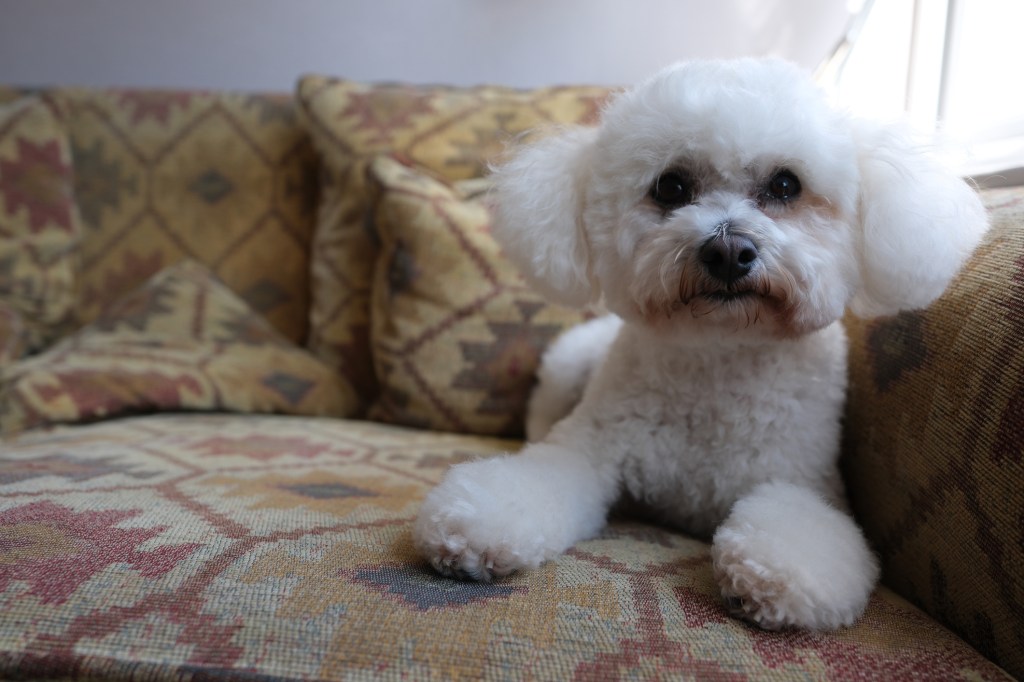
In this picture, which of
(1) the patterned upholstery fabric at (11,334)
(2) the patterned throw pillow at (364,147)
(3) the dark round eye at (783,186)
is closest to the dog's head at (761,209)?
(3) the dark round eye at (783,186)

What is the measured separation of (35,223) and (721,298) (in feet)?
5.80

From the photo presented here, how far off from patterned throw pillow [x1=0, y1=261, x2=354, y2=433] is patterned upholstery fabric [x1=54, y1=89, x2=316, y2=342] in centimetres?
8

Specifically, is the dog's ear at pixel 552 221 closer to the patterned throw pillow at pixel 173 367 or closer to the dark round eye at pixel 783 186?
the dark round eye at pixel 783 186

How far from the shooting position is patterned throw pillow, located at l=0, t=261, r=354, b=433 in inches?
58.6

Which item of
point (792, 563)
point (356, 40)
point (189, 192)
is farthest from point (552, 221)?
point (356, 40)

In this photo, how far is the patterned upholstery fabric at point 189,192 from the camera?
1956 mm

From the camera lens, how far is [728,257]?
0.85 meters

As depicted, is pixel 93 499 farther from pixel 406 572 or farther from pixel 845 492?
pixel 845 492

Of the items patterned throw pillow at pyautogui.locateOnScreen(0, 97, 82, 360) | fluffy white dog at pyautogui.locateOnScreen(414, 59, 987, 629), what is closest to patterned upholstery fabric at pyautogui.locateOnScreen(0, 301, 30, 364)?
patterned throw pillow at pyautogui.locateOnScreen(0, 97, 82, 360)

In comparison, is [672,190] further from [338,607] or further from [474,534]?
[338,607]

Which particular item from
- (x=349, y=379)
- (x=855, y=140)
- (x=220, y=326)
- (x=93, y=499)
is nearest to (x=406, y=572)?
(x=93, y=499)

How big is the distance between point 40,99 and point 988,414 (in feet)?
7.20

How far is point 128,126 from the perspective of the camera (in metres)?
1.96

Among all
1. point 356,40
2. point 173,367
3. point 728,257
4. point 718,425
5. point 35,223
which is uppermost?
point 356,40
